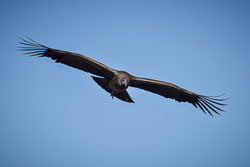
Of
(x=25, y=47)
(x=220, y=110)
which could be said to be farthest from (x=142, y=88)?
(x=25, y=47)

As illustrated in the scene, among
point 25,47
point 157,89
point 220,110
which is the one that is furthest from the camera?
point 157,89

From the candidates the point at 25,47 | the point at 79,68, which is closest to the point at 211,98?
the point at 79,68

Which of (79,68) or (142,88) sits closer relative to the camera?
(79,68)

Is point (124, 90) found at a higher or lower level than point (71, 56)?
lower

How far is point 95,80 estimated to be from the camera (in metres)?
11.0

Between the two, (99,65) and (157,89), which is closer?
(99,65)

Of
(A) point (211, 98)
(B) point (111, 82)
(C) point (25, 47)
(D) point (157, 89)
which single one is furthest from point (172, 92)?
(C) point (25, 47)

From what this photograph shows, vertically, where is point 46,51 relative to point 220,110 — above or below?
above

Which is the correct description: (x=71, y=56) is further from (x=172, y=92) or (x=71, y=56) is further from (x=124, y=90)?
(x=172, y=92)

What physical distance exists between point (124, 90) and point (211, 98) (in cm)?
363

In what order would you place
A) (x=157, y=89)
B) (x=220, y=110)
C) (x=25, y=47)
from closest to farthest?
(x=25, y=47)
(x=220, y=110)
(x=157, y=89)

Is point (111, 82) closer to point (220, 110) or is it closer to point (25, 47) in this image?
point (25, 47)

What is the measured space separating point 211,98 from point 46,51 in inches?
274

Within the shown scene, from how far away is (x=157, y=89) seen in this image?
Answer: 1199cm
